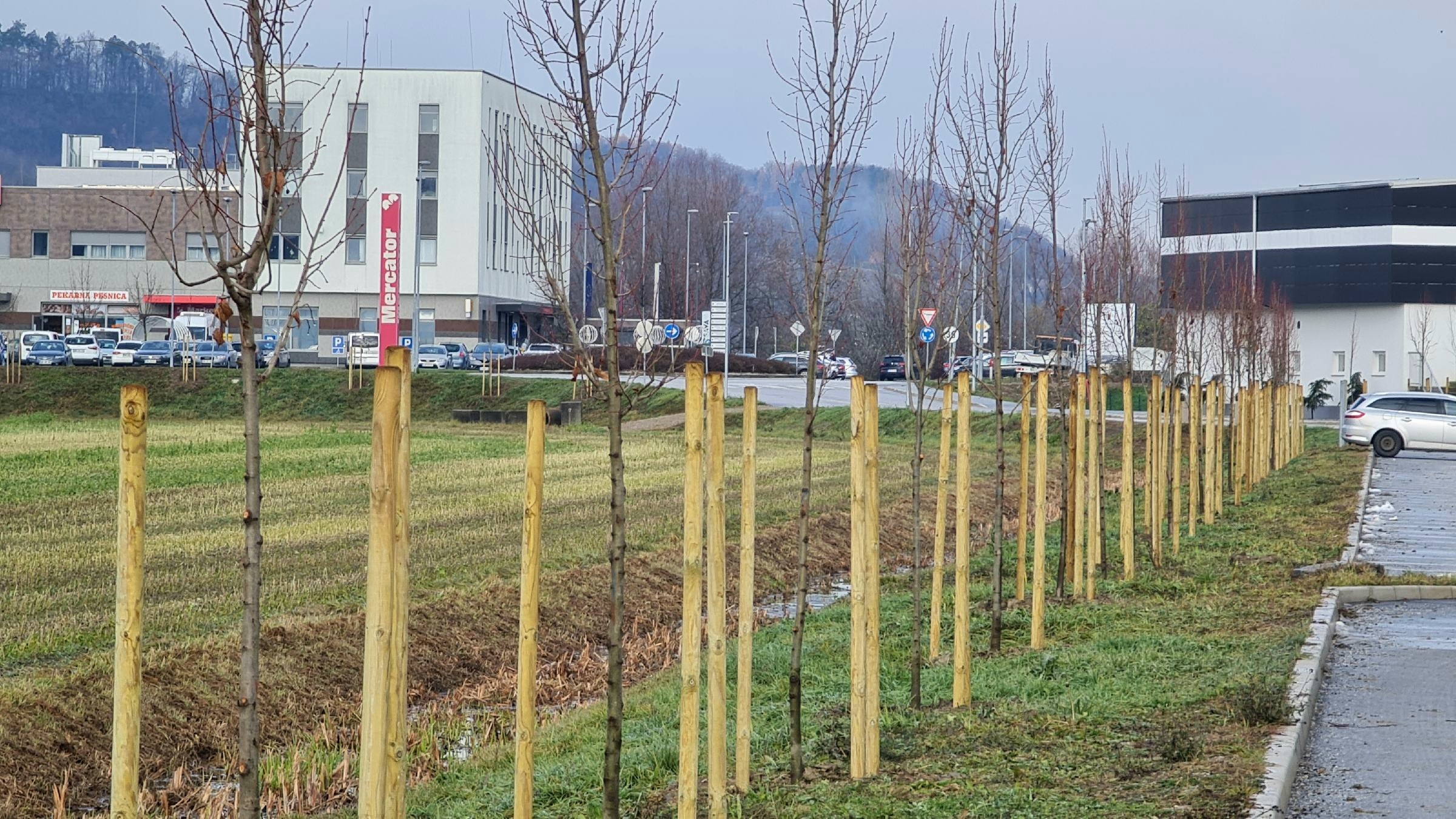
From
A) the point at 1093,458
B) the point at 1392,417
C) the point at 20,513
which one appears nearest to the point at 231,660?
the point at 1093,458

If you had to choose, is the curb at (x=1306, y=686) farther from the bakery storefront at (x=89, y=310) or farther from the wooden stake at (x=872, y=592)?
the bakery storefront at (x=89, y=310)

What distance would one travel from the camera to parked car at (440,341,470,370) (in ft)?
225

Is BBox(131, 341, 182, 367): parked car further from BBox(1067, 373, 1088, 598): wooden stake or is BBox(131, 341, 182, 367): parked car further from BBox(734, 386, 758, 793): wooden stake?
BBox(734, 386, 758, 793): wooden stake

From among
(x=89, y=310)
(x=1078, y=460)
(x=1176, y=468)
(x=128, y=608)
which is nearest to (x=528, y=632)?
(x=128, y=608)

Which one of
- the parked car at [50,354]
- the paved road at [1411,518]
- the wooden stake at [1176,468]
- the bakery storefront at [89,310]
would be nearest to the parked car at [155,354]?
the parked car at [50,354]

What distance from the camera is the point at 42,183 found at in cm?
10375

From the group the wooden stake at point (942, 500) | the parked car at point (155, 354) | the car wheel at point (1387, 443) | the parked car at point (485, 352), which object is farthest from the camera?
the parked car at point (485, 352)

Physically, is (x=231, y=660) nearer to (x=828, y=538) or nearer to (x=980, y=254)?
(x=980, y=254)

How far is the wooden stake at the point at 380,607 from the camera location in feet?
16.5

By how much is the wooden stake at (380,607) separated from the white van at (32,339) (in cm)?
6192

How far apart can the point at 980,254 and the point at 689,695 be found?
849cm

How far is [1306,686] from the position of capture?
9.70 m

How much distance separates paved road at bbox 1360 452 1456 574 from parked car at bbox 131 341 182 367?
49021mm

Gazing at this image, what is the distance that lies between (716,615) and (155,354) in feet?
209
